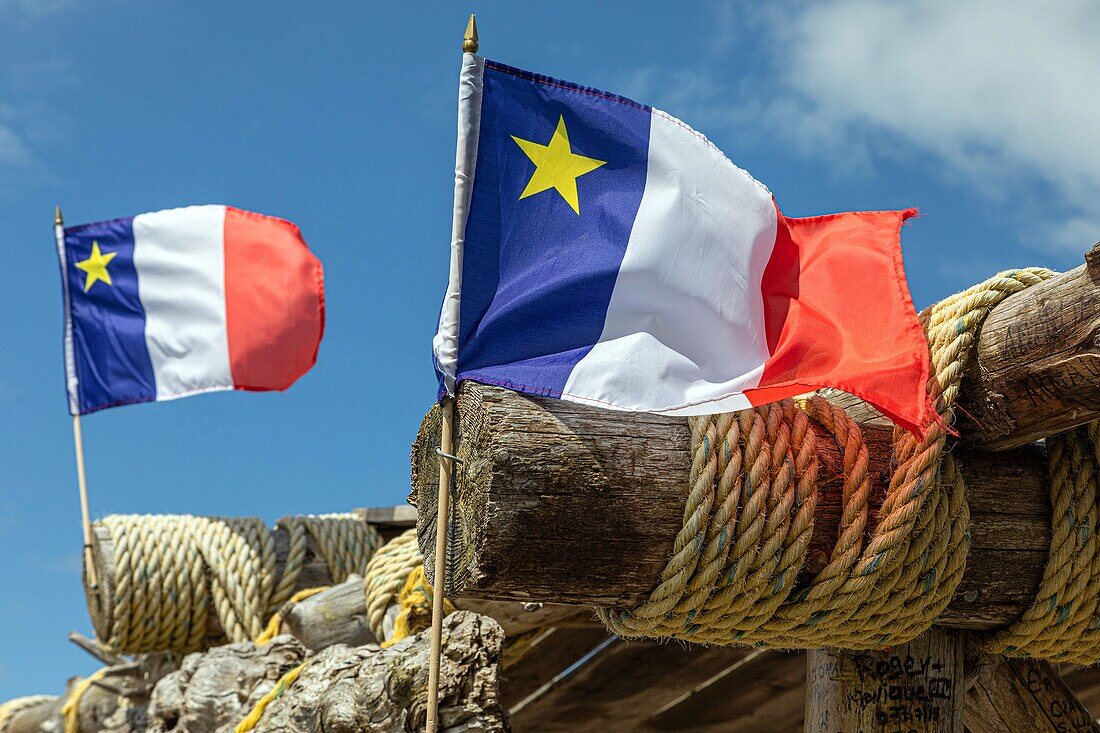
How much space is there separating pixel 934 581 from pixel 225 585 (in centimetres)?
289

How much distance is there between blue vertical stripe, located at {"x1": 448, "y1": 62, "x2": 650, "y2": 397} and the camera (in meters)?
2.06

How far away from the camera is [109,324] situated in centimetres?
545

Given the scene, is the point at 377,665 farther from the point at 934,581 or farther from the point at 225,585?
the point at 225,585

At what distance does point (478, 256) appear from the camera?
82.1 inches

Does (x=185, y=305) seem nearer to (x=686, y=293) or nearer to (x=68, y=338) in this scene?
(x=68, y=338)

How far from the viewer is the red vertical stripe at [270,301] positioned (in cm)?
532

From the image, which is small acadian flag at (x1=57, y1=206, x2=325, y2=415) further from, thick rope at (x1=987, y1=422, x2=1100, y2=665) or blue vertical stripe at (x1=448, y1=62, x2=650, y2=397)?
thick rope at (x1=987, y1=422, x2=1100, y2=665)

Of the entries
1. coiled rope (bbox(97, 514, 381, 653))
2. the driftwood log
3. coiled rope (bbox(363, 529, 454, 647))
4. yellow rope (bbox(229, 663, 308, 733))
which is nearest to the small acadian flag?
coiled rope (bbox(97, 514, 381, 653))

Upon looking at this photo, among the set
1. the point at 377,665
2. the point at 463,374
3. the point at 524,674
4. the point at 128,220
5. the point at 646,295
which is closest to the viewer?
the point at 463,374

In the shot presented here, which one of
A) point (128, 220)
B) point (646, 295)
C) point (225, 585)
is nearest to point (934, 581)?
point (646, 295)

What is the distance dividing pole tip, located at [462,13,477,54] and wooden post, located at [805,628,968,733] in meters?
1.36

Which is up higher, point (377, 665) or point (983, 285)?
point (983, 285)

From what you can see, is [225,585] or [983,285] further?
[225,585]

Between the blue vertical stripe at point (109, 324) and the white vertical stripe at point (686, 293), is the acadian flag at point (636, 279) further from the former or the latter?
the blue vertical stripe at point (109, 324)
